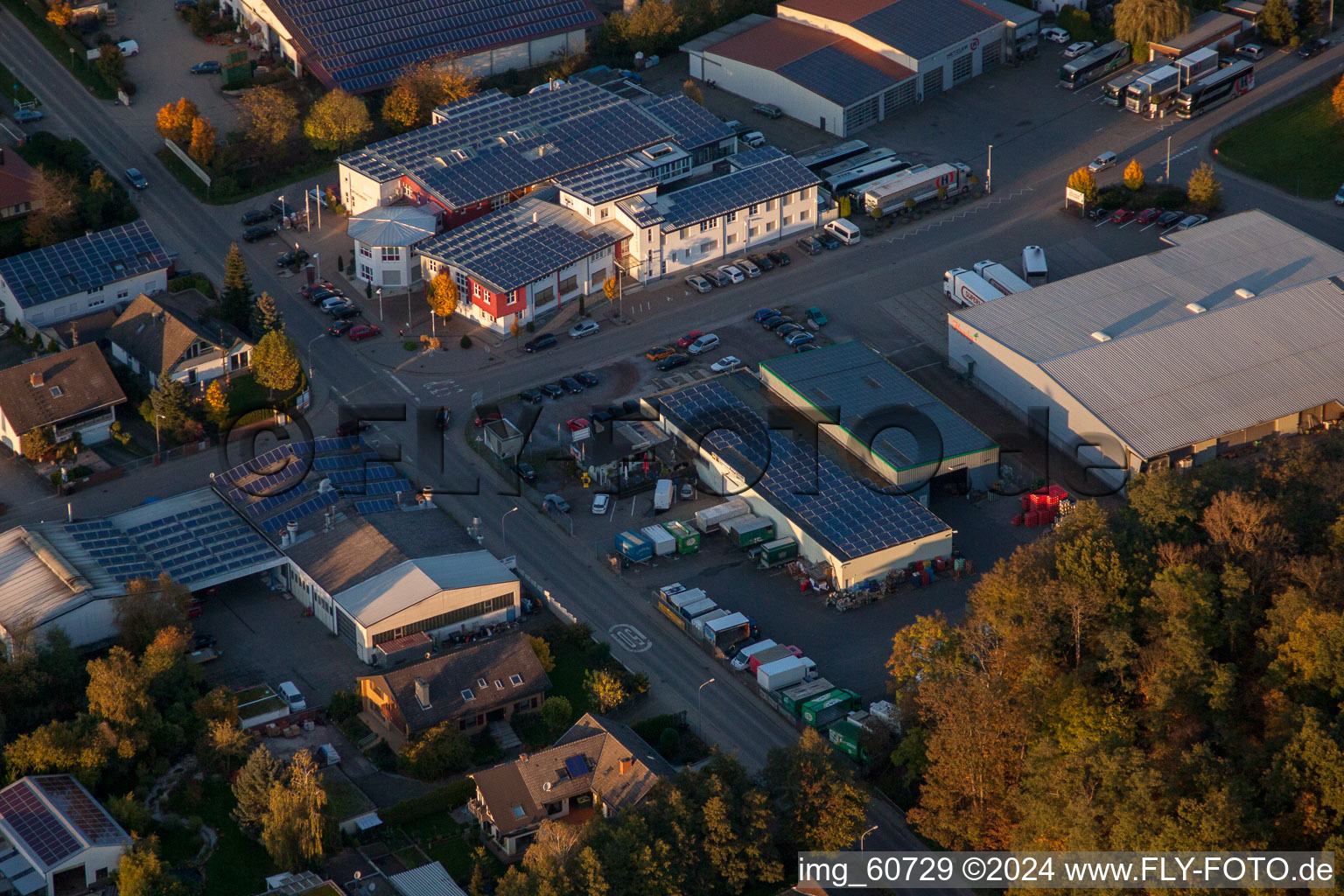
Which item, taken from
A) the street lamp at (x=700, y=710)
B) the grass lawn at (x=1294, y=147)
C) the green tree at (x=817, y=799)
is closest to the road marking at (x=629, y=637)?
the street lamp at (x=700, y=710)

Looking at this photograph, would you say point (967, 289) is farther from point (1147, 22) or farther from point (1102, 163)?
point (1147, 22)

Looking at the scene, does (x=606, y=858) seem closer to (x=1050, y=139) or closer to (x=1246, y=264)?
(x=1246, y=264)

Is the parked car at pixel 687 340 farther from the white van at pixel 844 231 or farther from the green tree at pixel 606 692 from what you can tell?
the green tree at pixel 606 692

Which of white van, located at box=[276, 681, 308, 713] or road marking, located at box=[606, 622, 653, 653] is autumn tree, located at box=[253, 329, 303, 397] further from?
road marking, located at box=[606, 622, 653, 653]

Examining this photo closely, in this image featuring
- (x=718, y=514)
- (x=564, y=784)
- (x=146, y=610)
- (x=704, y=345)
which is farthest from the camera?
Result: (x=704, y=345)

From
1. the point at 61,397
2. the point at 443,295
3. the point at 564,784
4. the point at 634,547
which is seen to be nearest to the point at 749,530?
the point at 634,547

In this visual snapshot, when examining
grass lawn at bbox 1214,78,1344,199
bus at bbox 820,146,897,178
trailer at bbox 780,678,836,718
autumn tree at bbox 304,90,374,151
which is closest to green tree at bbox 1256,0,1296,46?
grass lawn at bbox 1214,78,1344,199

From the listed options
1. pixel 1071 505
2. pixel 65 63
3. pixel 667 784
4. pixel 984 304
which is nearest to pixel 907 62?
pixel 984 304
